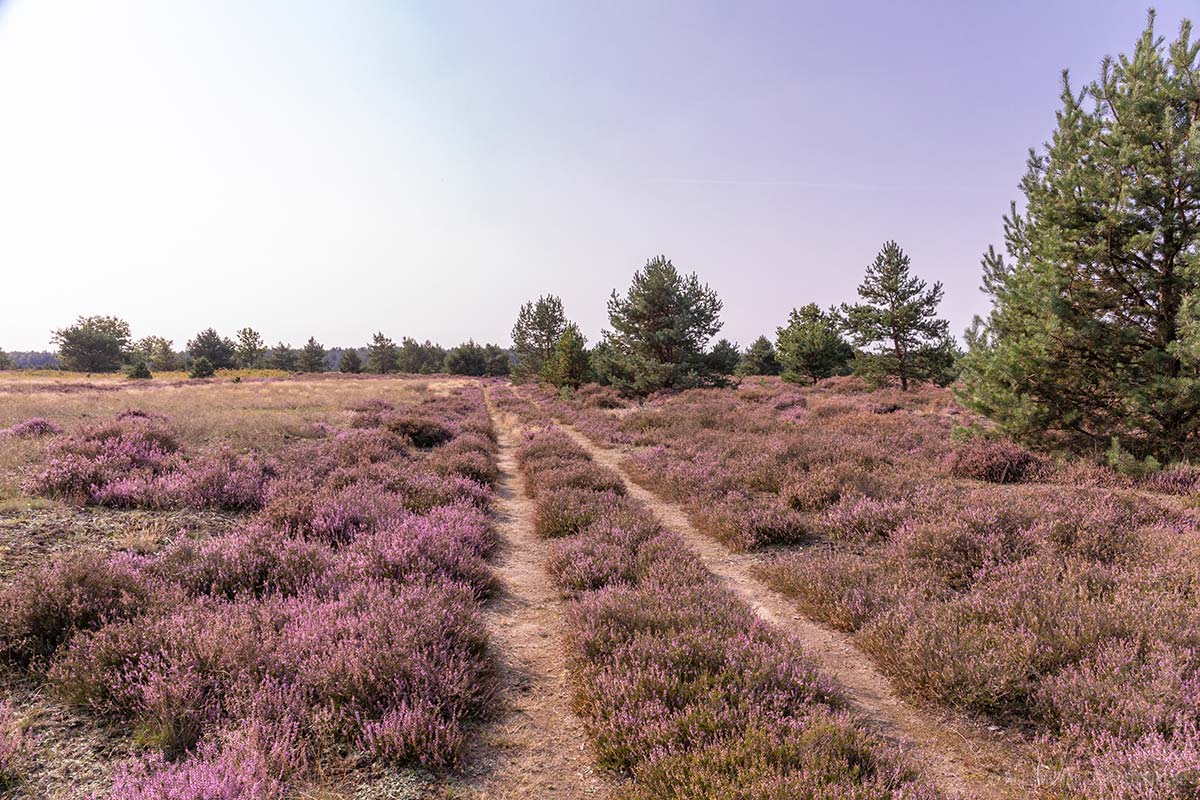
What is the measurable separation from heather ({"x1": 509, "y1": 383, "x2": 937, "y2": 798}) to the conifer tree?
357ft

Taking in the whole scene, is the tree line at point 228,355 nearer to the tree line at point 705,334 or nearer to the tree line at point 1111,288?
the tree line at point 705,334

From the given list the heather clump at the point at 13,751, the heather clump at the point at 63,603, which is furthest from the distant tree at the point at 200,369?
the heather clump at the point at 13,751

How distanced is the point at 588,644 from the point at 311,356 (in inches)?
4339

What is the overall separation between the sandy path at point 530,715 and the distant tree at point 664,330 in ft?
73.4

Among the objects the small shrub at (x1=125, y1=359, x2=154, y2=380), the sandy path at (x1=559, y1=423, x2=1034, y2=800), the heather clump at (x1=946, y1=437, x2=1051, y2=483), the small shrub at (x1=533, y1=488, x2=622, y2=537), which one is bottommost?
the sandy path at (x1=559, y1=423, x2=1034, y2=800)

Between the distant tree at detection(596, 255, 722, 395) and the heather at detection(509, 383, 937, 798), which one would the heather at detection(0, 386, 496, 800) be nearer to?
the heather at detection(509, 383, 937, 798)

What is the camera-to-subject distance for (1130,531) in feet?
18.4

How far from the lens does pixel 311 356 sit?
97.0 meters

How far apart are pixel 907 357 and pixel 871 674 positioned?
99.5 feet

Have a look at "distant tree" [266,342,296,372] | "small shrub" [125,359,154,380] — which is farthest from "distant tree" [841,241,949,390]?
"distant tree" [266,342,296,372]

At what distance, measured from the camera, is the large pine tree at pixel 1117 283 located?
8.19 m

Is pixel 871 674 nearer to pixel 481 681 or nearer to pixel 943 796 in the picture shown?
pixel 943 796

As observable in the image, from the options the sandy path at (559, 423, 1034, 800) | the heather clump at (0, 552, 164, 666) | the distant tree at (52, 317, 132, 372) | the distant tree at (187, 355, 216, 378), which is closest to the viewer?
the sandy path at (559, 423, 1034, 800)

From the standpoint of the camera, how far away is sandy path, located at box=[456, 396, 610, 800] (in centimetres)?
279
